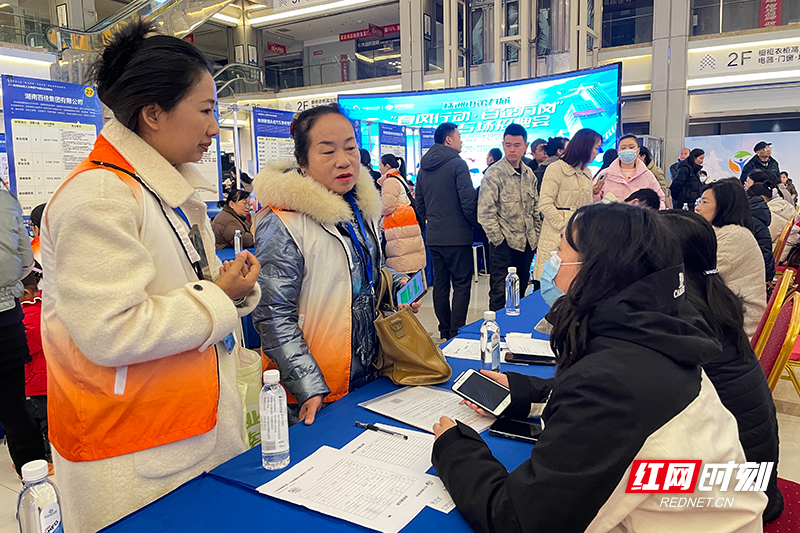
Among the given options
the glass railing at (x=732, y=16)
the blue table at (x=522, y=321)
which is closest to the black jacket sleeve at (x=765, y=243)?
the blue table at (x=522, y=321)

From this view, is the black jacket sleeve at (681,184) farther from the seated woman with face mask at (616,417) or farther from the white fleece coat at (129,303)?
the white fleece coat at (129,303)

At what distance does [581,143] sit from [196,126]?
3.43 meters

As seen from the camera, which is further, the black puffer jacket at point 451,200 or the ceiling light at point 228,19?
the ceiling light at point 228,19

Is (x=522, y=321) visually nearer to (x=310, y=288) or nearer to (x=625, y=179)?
(x=310, y=288)

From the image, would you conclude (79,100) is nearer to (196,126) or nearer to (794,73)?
(196,126)

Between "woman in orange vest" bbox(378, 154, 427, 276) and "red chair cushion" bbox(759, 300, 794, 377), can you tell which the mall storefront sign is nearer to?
"woman in orange vest" bbox(378, 154, 427, 276)

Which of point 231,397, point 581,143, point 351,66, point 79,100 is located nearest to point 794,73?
point 581,143

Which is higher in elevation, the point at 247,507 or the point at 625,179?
the point at 625,179

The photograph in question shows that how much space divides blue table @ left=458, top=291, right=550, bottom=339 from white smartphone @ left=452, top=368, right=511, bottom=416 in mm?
805

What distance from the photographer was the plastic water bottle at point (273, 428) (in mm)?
1220

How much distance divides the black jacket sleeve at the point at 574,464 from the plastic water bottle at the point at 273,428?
468mm

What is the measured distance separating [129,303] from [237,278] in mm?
262

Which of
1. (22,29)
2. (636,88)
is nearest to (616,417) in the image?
(636,88)

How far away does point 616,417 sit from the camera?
92 centimetres
